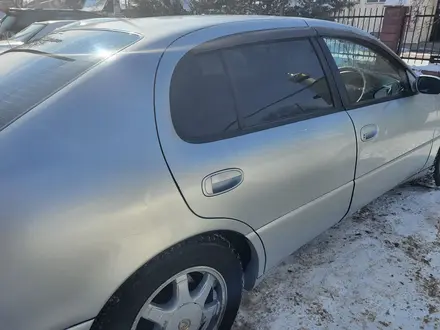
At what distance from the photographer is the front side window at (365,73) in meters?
2.67

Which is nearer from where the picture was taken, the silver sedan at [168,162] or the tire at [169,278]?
the silver sedan at [168,162]

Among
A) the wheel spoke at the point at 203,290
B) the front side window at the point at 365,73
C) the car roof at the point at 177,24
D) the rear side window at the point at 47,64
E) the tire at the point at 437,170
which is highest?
the car roof at the point at 177,24

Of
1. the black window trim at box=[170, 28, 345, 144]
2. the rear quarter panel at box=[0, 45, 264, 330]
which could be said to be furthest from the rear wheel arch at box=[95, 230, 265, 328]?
the black window trim at box=[170, 28, 345, 144]

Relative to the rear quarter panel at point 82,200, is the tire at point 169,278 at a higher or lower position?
lower

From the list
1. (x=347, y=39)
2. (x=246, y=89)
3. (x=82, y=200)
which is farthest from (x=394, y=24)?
(x=82, y=200)

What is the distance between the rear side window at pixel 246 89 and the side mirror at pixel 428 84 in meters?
1.13

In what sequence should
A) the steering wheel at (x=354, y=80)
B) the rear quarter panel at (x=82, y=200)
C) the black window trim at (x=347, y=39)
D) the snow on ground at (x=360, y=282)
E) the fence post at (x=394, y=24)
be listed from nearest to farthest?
the rear quarter panel at (x=82, y=200)
the snow on ground at (x=360, y=282)
the black window trim at (x=347, y=39)
the steering wheel at (x=354, y=80)
the fence post at (x=394, y=24)

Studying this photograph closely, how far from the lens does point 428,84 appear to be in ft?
10.3

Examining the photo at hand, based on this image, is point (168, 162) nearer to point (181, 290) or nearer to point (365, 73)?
point (181, 290)

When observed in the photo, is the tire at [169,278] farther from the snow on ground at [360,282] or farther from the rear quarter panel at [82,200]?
the snow on ground at [360,282]

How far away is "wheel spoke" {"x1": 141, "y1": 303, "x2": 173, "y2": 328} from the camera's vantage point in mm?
1705

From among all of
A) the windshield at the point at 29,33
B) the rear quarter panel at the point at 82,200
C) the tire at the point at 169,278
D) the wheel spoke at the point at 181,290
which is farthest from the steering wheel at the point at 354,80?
the windshield at the point at 29,33

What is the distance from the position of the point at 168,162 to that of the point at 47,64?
79 centimetres

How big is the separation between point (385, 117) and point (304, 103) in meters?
0.80
